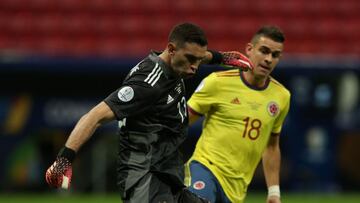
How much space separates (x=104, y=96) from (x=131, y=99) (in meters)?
8.08

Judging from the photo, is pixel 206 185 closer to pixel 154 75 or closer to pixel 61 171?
pixel 154 75

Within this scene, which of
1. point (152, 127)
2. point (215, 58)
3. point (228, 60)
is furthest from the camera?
point (228, 60)

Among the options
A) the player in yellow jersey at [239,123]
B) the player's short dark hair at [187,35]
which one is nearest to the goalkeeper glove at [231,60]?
the player in yellow jersey at [239,123]

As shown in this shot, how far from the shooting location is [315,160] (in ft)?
44.4

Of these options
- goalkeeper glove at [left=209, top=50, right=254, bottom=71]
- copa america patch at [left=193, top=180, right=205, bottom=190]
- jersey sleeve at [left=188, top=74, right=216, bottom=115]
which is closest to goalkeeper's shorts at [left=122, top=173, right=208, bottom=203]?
copa america patch at [left=193, top=180, right=205, bottom=190]

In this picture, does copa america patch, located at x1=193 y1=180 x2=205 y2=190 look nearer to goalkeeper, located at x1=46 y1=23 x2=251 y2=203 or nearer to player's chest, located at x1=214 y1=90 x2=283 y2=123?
player's chest, located at x1=214 y1=90 x2=283 y2=123

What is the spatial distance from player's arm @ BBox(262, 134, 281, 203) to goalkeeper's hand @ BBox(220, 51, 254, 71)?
0.87 metres

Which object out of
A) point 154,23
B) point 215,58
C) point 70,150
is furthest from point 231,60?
point 154,23

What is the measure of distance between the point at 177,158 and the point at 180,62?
66 cm

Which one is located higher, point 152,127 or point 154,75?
point 154,75

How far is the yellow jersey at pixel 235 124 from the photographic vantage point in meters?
6.72

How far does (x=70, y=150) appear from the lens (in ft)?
16.6

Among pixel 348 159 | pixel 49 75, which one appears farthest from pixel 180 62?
pixel 348 159

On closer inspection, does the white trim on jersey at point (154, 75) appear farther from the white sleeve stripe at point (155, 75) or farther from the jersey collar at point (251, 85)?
the jersey collar at point (251, 85)
